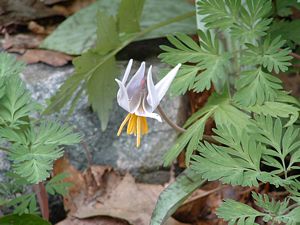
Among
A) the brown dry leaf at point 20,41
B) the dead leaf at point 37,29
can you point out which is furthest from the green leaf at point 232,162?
the dead leaf at point 37,29

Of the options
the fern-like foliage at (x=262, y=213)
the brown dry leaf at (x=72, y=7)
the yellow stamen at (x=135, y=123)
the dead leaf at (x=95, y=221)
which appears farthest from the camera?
the brown dry leaf at (x=72, y=7)

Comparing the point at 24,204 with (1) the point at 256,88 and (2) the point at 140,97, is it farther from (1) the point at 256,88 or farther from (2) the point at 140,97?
(1) the point at 256,88

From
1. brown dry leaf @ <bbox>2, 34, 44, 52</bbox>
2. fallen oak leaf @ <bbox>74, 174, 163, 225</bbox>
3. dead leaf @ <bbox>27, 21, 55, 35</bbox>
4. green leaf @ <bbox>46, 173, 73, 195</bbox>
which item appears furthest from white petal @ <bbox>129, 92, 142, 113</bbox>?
dead leaf @ <bbox>27, 21, 55, 35</bbox>

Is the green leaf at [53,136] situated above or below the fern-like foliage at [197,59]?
below

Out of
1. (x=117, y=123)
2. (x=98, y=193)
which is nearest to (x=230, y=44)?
(x=117, y=123)

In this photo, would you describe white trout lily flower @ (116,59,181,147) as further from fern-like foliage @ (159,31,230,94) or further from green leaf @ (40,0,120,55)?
green leaf @ (40,0,120,55)

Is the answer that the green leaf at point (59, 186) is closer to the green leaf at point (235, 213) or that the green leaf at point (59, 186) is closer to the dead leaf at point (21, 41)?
the green leaf at point (235, 213)
